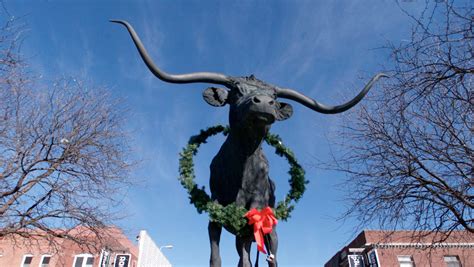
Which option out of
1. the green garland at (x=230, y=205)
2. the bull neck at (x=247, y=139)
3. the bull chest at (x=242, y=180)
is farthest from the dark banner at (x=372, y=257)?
the bull neck at (x=247, y=139)

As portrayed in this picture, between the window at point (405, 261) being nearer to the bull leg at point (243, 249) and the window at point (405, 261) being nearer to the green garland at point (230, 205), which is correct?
the green garland at point (230, 205)

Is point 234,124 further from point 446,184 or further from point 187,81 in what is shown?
point 446,184

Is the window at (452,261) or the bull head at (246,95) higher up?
the window at (452,261)

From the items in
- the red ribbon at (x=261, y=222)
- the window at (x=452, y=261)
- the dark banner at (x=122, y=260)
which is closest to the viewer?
the red ribbon at (x=261, y=222)

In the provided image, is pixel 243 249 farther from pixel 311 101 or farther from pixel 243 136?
pixel 311 101

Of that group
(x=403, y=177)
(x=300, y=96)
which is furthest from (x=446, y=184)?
(x=300, y=96)

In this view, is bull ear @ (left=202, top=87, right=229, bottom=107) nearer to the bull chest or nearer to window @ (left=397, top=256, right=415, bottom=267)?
the bull chest

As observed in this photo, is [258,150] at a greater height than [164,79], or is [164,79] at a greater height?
[164,79]

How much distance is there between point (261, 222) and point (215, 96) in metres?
1.41

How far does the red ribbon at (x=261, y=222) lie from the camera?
3291 millimetres

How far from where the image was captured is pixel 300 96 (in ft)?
13.5

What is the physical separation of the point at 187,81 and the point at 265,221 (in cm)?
166

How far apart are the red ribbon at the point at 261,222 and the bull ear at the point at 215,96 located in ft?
3.94

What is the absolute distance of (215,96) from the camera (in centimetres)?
389
